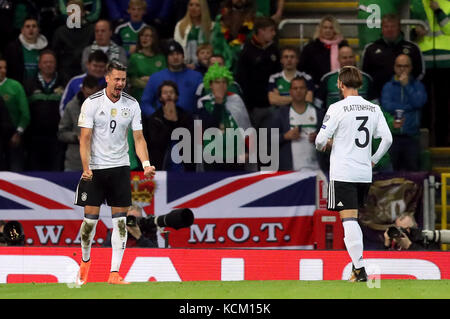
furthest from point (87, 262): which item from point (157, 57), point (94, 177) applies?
point (157, 57)

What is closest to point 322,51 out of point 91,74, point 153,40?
point 153,40

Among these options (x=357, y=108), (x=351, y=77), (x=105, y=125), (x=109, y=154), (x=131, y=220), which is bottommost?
(x=131, y=220)

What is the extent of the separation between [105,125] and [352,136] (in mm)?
2183

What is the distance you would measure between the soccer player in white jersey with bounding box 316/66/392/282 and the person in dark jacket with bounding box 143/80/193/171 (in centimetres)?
435

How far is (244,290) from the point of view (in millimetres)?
9555

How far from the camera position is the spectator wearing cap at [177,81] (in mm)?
14578

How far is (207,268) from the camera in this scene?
11750mm

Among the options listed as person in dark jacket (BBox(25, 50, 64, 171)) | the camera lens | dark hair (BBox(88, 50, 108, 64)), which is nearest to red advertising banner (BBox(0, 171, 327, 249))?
person in dark jacket (BBox(25, 50, 64, 171))

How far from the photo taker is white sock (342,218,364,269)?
9.92 metres

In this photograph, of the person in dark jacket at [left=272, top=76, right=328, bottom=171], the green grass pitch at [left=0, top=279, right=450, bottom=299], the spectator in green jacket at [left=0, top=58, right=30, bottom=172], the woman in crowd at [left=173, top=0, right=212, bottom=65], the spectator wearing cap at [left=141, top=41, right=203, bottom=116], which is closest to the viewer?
the green grass pitch at [left=0, top=279, right=450, bottom=299]

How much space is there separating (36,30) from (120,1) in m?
1.38

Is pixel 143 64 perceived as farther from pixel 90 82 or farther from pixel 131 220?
pixel 131 220

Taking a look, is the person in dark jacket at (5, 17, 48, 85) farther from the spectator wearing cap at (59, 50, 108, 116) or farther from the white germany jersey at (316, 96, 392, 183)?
the white germany jersey at (316, 96, 392, 183)

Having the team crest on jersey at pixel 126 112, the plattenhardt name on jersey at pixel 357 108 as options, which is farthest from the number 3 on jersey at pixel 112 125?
the plattenhardt name on jersey at pixel 357 108
